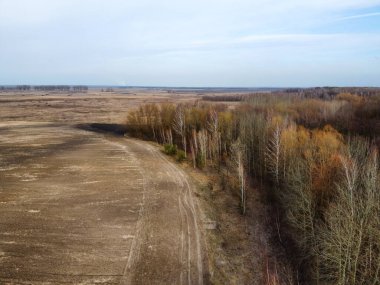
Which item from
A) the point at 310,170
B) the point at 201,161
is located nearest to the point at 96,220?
the point at 310,170

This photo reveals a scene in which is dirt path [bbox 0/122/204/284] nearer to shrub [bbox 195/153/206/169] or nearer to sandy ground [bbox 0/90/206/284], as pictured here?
sandy ground [bbox 0/90/206/284]

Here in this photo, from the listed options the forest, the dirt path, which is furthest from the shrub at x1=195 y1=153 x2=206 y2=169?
the dirt path

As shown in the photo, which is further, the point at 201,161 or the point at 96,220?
the point at 201,161

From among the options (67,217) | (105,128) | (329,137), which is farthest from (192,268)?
(105,128)

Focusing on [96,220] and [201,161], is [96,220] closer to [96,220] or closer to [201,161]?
[96,220]

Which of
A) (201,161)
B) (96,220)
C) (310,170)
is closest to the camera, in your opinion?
(96,220)

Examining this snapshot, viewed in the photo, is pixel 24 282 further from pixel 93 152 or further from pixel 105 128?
pixel 105 128

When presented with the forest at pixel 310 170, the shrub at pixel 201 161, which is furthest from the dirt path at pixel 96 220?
the forest at pixel 310 170
